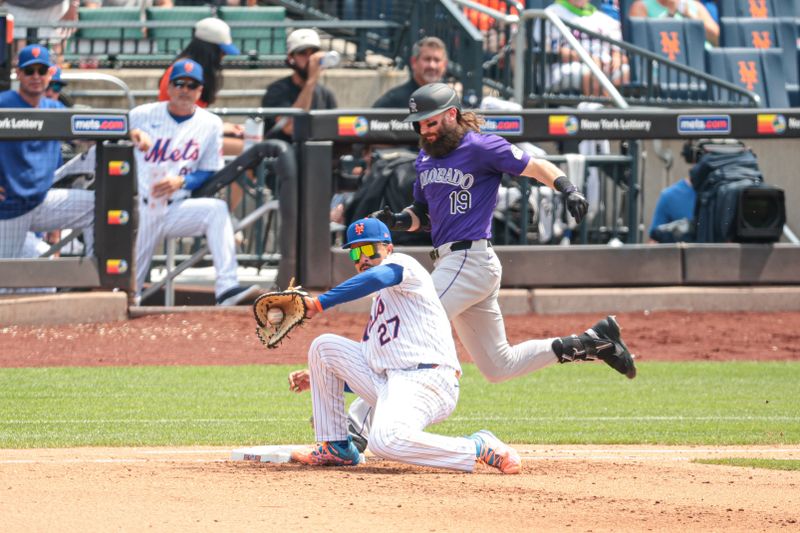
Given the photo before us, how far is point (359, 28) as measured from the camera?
1650cm

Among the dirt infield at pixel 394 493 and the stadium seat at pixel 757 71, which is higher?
the stadium seat at pixel 757 71

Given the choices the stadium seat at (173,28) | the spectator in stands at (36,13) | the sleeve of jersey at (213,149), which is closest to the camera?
the sleeve of jersey at (213,149)

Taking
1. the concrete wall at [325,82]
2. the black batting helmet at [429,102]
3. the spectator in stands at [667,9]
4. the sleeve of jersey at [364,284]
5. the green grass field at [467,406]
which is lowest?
the green grass field at [467,406]

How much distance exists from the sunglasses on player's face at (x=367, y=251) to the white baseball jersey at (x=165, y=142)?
549 centimetres

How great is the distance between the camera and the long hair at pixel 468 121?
7345 millimetres

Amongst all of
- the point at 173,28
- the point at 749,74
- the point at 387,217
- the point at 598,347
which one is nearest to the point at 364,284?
the point at 387,217

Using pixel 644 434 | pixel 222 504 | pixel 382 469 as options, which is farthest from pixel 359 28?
pixel 222 504

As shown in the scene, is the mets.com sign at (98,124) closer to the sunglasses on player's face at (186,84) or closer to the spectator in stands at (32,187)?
the spectator in stands at (32,187)

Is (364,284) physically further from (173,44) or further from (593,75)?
(173,44)

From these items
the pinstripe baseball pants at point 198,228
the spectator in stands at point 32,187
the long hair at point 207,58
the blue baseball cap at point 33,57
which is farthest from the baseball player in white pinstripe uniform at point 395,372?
the long hair at point 207,58

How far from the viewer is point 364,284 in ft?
19.8

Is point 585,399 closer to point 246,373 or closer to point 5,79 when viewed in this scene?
point 246,373

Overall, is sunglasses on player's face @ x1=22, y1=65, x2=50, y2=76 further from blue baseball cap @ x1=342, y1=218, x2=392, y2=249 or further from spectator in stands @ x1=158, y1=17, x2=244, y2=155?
blue baseball cap @ x1=342, y1=218, x2=392, y2=249

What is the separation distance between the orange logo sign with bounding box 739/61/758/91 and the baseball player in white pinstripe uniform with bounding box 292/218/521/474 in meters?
11.1
